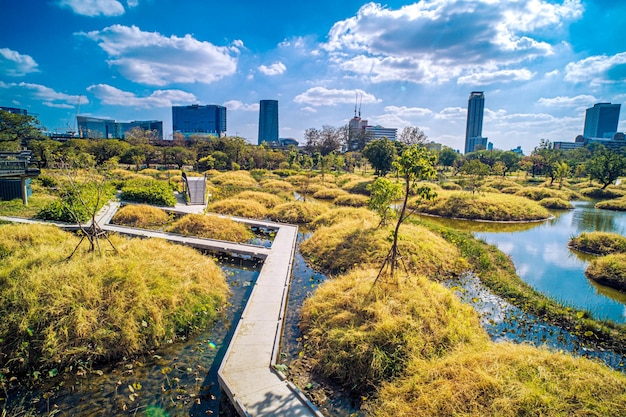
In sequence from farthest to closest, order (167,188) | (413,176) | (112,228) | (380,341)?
(167,188) < (112,228) < (413,176) < (380,341)

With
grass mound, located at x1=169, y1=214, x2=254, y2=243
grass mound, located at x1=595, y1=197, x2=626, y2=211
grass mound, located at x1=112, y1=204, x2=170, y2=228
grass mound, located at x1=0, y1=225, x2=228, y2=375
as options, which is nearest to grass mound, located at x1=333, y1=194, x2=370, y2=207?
grass mound, located at x1=169, y1=214, x2=254, y2=243

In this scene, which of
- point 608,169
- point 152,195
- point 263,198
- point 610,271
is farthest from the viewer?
point 608,169

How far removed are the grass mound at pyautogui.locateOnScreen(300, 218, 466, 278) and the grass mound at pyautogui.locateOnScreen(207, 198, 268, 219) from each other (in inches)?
249

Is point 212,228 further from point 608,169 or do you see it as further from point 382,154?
point 608,169

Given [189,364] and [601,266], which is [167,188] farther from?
[601,266]

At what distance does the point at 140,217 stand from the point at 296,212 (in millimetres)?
8619

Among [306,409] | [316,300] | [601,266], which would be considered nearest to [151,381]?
[306,409]

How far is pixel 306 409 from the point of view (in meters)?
5.59

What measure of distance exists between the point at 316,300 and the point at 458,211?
1874 centimetres

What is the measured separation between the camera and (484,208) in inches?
956

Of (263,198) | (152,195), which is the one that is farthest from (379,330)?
(152,195)

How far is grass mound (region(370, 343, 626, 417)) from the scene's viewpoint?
15.7 feet

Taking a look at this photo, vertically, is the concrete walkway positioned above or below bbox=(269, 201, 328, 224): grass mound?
below

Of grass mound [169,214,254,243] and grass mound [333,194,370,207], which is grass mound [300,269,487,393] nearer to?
grass mound [169,214,254,243]
